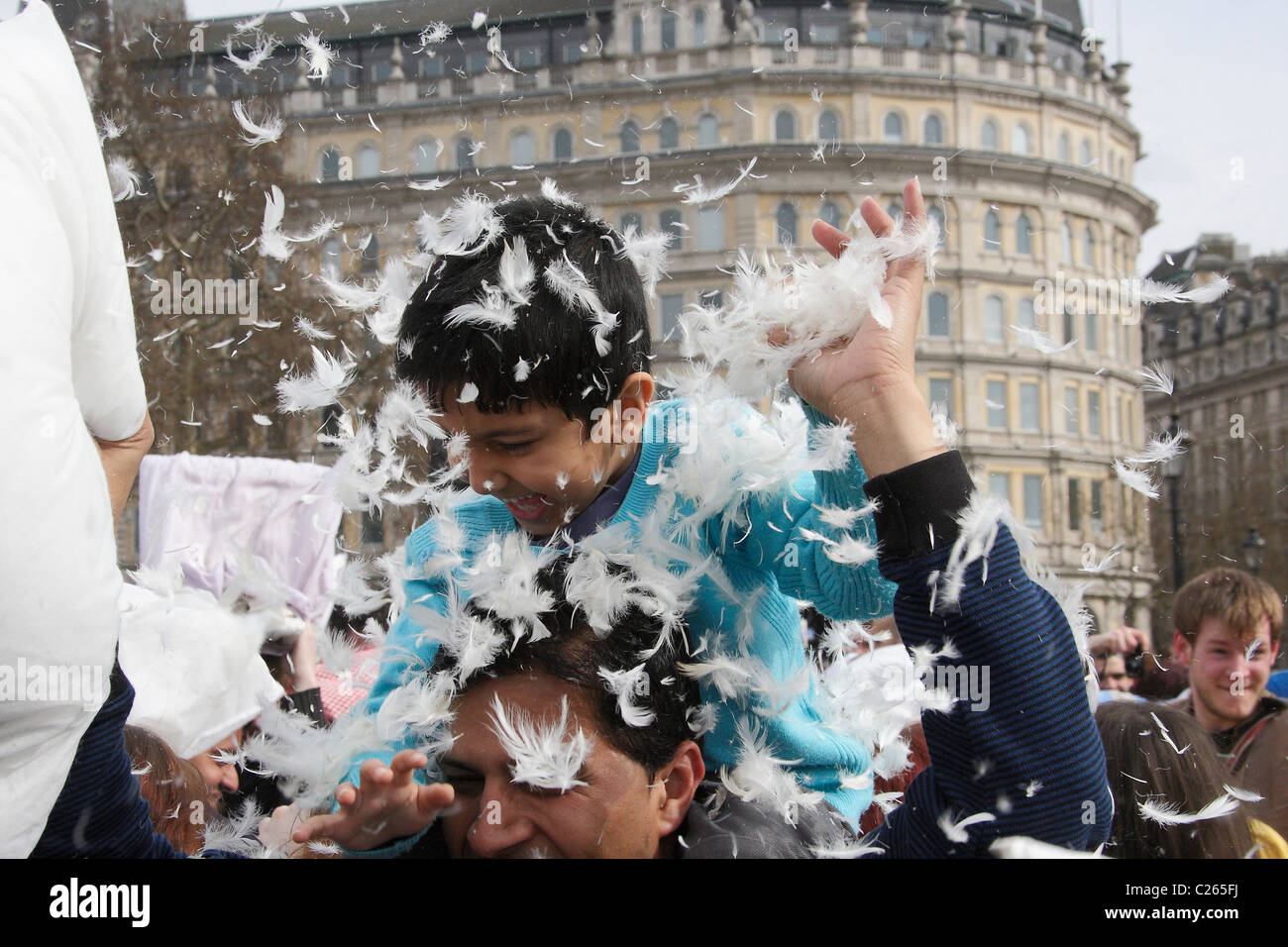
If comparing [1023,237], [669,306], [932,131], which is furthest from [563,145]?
[1023,237]

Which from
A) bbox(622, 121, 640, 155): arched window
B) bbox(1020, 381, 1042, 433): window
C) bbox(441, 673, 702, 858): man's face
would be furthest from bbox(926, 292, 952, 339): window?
bbox(441, 673, 702, 858): man's face

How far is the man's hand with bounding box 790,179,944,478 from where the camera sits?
1.20 meters

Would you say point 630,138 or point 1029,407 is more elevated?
point 630,138

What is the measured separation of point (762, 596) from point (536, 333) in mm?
556

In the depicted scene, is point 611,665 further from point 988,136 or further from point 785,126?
point 988,136

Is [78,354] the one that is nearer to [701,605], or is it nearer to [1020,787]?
[701,605]

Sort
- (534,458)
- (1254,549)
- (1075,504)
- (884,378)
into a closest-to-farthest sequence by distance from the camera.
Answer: (884,378), (534,458), (1075,504), (1254,549)

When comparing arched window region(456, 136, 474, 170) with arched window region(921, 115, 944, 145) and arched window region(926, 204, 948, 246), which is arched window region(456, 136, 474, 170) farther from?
arched window region(921, 115, 944, 145)

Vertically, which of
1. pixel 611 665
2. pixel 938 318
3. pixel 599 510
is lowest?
pixel 611 665

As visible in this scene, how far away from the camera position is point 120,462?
1.36 m

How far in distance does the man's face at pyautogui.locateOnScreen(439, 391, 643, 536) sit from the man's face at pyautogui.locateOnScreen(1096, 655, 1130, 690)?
343cm

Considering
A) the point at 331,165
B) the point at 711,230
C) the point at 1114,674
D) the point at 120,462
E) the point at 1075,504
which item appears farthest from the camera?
the point at 1114,674
